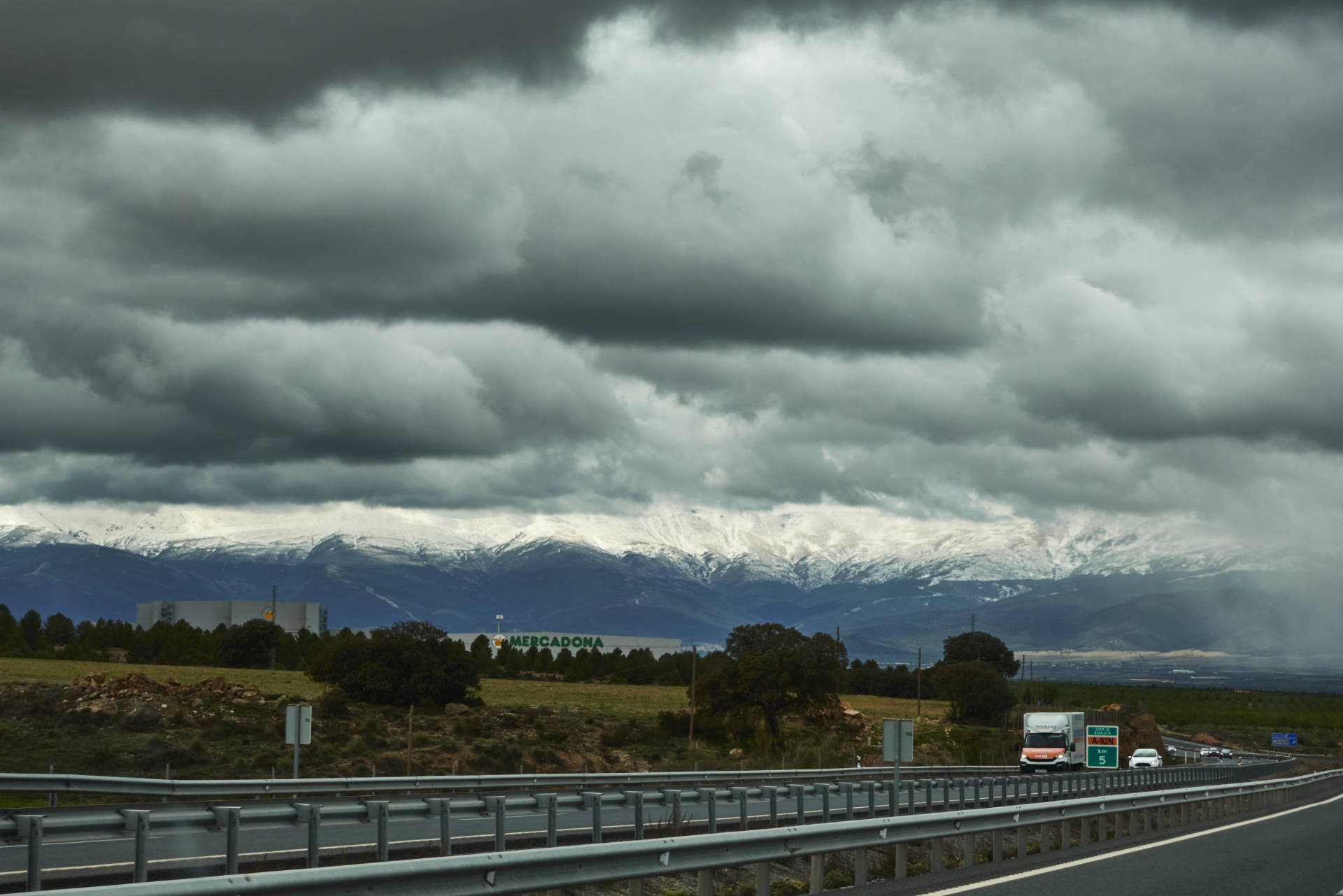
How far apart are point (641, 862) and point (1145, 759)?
81.0m

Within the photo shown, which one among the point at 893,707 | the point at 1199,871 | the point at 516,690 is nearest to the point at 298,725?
the point at 1199,871

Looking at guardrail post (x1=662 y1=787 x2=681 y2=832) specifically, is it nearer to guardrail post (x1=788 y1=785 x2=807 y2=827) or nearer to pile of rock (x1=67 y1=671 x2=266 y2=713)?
guardrail post (x1=788 y1=785 x2=807 y2=827)

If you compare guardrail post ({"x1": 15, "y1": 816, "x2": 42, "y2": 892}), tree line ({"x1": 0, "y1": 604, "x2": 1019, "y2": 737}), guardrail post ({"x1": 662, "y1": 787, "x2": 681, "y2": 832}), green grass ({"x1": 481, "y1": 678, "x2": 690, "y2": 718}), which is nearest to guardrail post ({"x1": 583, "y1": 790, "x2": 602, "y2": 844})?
guardrail post ({"x1": 662, "y1": 787, "x2": 681, "y2": 832})

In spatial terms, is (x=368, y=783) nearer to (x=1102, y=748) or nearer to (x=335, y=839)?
(x=335, y=839)

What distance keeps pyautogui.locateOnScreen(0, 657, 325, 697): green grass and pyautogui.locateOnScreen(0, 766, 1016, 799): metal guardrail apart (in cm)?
4040

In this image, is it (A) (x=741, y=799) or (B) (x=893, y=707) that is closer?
(A) (x=741, y=799)

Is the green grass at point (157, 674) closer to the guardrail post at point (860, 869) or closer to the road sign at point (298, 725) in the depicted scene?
the road sign at point (298, 725)

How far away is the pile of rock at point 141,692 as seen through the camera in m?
65.8

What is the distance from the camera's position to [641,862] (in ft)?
38.5

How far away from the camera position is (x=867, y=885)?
14883 mm

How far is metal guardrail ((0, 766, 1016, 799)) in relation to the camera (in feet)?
86.3

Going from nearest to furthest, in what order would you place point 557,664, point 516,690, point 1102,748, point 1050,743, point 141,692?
point 1050,743, point 141,692, point 1102,748, point 516,690, point 557,664

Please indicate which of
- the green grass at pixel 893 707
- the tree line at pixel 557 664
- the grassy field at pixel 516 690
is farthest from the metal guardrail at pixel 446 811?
the green grass at pixel 893 707


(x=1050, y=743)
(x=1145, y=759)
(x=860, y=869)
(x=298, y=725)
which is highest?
(x=860, y=869)
